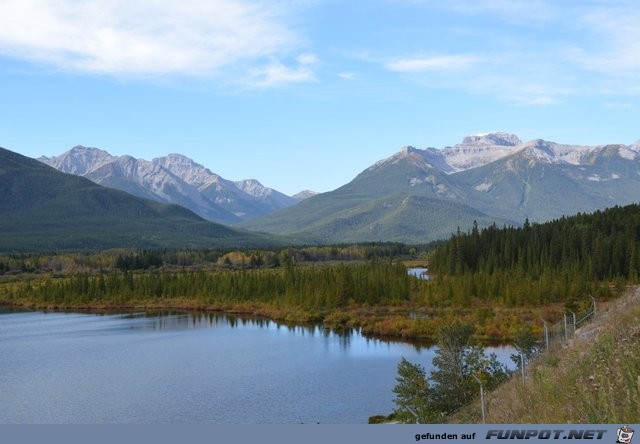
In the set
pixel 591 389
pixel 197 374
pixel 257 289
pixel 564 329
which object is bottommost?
pixel 197 374

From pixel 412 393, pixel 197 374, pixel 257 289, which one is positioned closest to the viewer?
pixel 412 393

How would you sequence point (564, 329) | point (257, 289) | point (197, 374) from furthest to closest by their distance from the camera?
1. point (257, 289)
2. point (197, 374)
3. point (564, 329)

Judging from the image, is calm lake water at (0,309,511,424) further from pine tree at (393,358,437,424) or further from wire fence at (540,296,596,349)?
wire fence at (540,296,596,349)

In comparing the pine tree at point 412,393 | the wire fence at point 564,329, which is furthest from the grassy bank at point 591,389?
the pine tree at point 412,393

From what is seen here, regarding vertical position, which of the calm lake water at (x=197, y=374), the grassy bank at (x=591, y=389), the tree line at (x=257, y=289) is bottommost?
the calm lake water at (x=197, y=374)

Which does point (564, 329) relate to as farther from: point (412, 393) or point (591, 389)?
point (591, 389)

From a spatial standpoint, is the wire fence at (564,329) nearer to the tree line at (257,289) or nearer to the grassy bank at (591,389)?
the grassy bank at (591,389)

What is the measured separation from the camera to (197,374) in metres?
65.4

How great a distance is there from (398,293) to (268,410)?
232ft

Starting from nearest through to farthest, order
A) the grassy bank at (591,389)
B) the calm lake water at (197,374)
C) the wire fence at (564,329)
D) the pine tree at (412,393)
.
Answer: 1. the grassy bank at (591,389)
2. the wire fence at (564,329)
3. the pine tree at (412,393)
4. the calm lake water at (197,374)

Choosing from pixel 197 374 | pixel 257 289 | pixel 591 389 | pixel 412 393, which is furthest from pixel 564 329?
pixel 257 289

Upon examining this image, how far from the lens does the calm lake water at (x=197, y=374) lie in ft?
163

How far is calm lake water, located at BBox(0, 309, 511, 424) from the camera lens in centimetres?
4972

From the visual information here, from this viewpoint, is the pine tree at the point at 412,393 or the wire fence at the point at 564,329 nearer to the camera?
the wire fence at the point at 564,329
